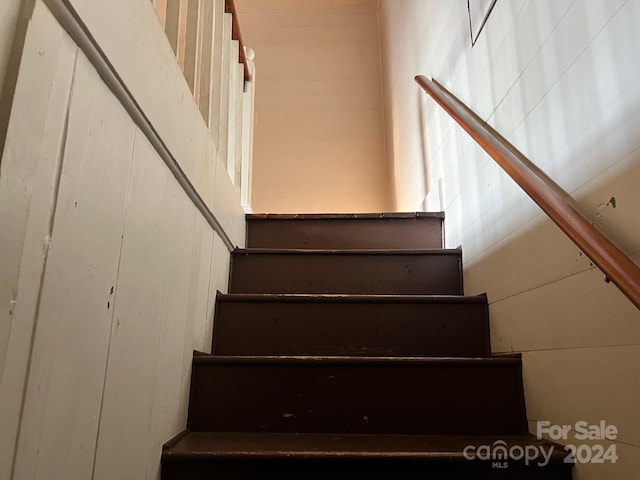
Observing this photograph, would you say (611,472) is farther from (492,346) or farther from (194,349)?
(194,349)

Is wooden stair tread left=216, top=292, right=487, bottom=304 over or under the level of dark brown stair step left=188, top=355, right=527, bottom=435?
over

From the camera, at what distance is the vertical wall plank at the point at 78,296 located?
60cm

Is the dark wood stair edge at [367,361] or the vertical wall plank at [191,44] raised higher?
the vertical wall plank at [191,44]

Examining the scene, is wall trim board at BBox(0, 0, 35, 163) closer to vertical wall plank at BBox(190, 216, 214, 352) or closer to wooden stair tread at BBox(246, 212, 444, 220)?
vertical wall plank at BBox(190, 216, 214, 352)

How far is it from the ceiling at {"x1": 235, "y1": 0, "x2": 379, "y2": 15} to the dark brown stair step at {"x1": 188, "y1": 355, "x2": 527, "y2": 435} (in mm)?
3621

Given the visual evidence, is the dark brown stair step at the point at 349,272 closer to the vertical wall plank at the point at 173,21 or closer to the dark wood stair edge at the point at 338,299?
the dark wood stair edge at the point at 338,299

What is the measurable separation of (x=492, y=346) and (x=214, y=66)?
1.43 meters

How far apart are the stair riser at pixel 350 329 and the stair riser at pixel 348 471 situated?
472 mm

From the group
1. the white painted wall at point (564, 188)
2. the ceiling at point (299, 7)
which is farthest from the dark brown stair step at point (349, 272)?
the ceiling at point (299, 7)

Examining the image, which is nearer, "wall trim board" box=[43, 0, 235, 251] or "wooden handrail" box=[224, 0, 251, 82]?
"wall trim board" box=[43, 0, 235, 251]

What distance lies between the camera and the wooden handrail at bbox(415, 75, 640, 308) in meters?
0.76

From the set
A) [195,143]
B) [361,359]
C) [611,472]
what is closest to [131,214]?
[195,143]

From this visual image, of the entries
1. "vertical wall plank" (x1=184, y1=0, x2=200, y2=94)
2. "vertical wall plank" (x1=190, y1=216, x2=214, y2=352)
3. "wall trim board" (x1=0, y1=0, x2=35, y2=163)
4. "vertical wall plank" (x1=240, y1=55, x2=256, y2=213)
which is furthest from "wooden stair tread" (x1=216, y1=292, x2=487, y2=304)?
"wall trim board" (x1=0, y1=0, x2=35, y2=163)

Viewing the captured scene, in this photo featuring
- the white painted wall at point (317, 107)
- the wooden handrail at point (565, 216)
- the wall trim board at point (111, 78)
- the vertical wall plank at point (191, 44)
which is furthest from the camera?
the white painted wall at point (317, 107)
